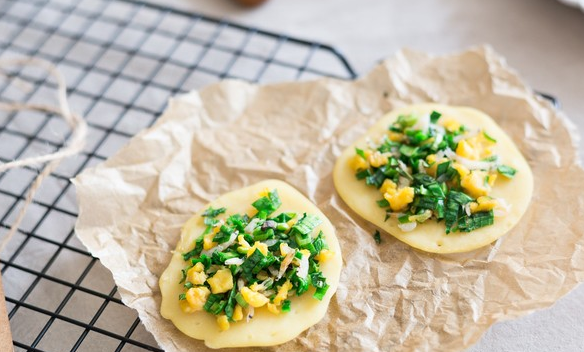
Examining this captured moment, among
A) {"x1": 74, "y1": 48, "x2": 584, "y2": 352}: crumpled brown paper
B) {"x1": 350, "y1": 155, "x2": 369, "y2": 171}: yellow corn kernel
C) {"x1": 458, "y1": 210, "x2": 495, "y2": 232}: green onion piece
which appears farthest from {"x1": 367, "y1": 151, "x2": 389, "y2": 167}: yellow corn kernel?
{"x1": 458, "y1": 210, "x2": 495, "y2": 232}: green onion piece

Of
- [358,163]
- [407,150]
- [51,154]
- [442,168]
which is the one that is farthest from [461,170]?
[51,154]

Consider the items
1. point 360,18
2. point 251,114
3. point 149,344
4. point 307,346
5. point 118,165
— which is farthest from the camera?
point 360,18

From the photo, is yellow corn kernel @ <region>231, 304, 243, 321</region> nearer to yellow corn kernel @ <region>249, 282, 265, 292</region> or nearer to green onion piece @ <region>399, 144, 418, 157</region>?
yellow corn kernel @ <region>249, 282, 265, 292</region>

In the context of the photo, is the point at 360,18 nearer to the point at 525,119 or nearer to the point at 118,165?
the point at 525,119

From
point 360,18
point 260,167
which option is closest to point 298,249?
point 260,167

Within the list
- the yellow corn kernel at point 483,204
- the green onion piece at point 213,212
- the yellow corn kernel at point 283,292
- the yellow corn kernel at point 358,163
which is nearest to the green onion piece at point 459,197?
the yellow corn kernel at point 483,204

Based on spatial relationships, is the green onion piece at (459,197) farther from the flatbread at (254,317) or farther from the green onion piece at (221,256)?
the green onion piece at (221,256)
